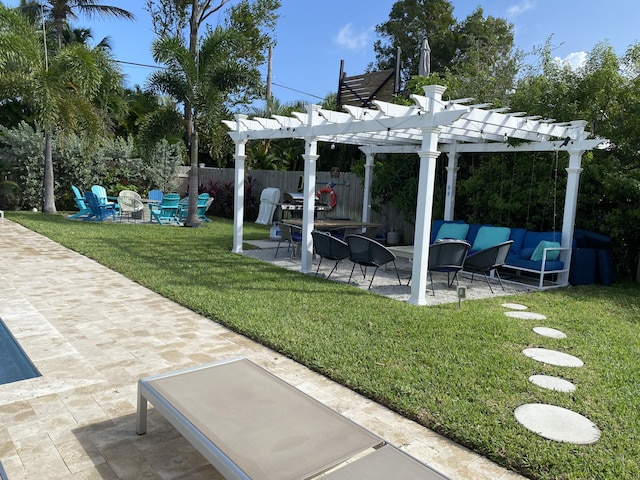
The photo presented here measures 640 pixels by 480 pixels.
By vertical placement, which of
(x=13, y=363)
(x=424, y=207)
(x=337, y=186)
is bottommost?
(x=13, y=363)

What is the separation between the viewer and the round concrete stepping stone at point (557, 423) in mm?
3195

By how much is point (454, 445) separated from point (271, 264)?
21.0 feet

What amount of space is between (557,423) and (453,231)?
668cm

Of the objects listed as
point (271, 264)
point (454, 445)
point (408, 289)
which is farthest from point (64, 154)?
point (454, 445)

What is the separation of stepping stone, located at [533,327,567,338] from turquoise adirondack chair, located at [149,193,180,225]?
12.1m

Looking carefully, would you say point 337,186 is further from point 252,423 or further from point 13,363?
point 252,423

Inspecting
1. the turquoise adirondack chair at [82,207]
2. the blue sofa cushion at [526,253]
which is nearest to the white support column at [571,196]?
the blue sofa cushion at [526,253]

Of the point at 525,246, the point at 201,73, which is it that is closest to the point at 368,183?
the point at 525,246

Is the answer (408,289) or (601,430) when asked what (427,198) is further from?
(601,430)

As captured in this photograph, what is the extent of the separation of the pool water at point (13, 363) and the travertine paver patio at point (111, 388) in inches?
2.7

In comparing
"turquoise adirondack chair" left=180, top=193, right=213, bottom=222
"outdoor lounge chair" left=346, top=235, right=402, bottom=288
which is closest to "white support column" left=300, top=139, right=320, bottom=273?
"outdoor lounge chair" left=346, top=235, right=402, bottom=288

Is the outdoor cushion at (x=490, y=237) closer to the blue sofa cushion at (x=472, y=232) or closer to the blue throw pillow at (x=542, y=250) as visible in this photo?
the blue sofa cushion at (x=472, y=232)

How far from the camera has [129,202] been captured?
50.0 ft

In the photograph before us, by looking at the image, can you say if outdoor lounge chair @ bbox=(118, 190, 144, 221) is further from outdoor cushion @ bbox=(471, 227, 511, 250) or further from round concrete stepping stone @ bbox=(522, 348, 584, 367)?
round concrete stepping stone @ bbox=(522, 348, 584, 367)
